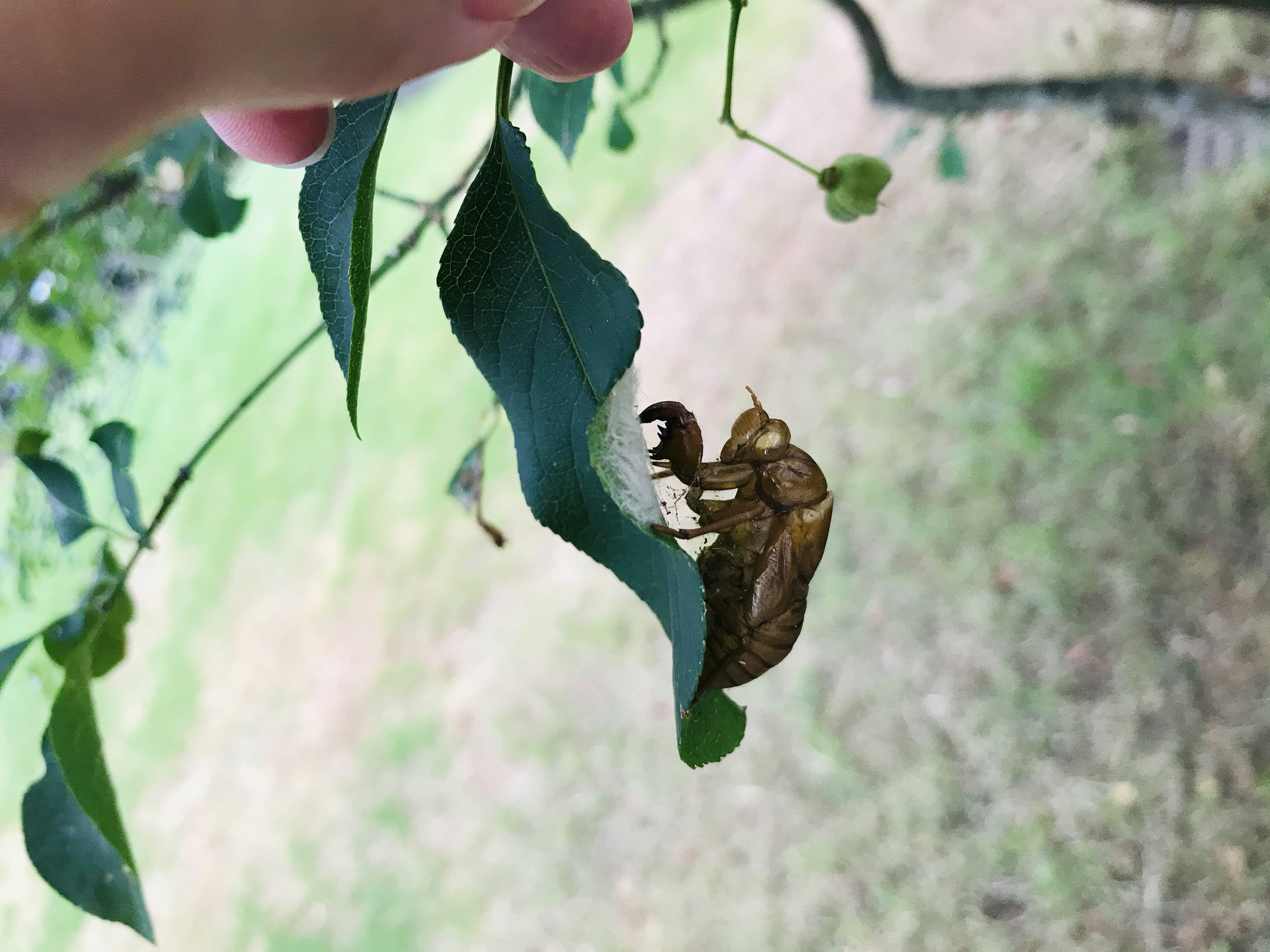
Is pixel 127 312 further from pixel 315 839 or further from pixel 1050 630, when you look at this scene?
pixel 1050 630

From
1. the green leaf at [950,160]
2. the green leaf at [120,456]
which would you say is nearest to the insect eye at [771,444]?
the green leaf at [120,456]

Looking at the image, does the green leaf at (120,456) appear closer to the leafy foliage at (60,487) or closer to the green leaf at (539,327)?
the leafy foliage at (60,487)

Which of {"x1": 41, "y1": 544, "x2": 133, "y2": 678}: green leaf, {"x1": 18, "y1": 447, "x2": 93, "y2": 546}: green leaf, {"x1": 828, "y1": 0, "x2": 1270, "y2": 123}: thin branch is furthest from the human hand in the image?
{"x1": 828, "y1": 0, "x2": 1270, "y2": 123}: thin branch

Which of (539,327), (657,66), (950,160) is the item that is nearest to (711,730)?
(539,327)

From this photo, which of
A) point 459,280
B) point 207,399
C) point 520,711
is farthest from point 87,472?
point 459,280

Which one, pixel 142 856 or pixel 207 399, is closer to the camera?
pixel 142 856
